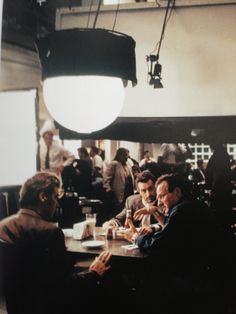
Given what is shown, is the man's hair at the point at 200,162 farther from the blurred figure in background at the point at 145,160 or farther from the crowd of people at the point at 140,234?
the blurred figure in background at the point at 145,160

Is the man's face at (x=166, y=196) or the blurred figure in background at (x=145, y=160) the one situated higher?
the blurred figure in background at (x=145, y=160)

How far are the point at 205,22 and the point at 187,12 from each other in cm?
10

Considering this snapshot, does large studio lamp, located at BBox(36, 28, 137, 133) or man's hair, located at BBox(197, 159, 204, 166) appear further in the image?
man's hair, located at BBox(197, 159, 204, 166)

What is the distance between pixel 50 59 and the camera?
1021mm

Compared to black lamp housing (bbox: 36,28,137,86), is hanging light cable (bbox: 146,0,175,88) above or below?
above

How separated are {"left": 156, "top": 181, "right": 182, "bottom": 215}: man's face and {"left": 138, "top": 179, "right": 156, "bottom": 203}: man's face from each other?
0.03m

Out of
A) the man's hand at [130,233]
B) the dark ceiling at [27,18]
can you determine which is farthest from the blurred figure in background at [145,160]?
the dark ceiling at [27,18]

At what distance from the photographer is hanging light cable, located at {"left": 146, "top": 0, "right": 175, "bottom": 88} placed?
5.24 feet

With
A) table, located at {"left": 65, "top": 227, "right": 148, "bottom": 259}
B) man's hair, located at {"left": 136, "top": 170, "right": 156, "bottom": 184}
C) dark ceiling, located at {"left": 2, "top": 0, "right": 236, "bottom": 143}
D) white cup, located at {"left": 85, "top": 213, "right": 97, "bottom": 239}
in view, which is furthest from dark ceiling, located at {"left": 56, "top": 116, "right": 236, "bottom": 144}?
table, located at {"left": 65, "top": 227, "right": 148, "bottom": 259}

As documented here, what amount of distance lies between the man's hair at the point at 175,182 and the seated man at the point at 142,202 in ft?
0.17

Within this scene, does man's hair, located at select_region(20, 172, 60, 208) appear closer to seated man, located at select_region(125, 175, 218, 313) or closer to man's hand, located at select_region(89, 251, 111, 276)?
man's hand, located at select_region(89, 251, 111, 276)

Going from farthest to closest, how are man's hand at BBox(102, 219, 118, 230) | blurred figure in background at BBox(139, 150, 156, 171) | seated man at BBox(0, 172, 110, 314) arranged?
man's hand at BBox(102, 219, 118, 230) → blurred figure in background at BBox(139, 150, 156, 171) → seated man at BBox(0, 172, 110, 314)

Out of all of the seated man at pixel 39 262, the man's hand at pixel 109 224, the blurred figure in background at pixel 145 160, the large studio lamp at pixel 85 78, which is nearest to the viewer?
the large studio lamp at pixel 85 78

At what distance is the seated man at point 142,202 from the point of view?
1604mm
